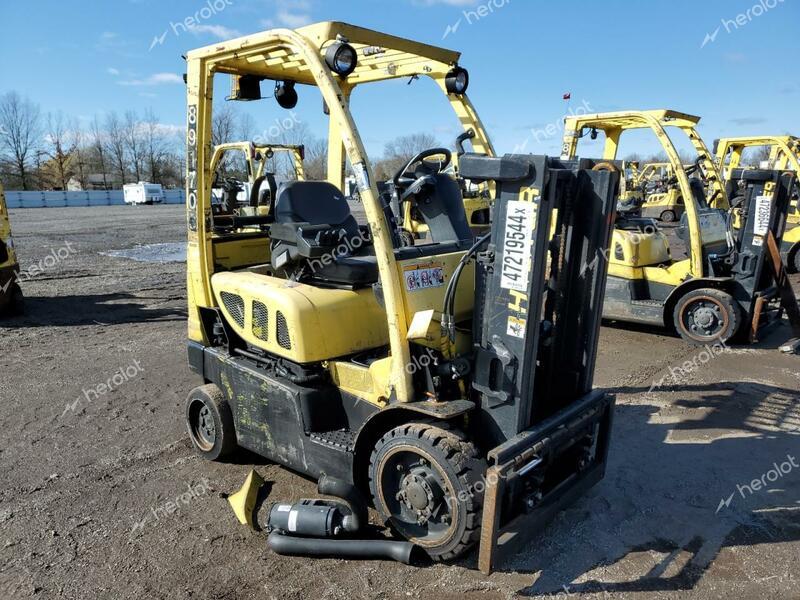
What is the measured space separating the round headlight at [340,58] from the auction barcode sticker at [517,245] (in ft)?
3.66

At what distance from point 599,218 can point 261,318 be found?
7.31ft

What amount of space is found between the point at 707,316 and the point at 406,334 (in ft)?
20.1

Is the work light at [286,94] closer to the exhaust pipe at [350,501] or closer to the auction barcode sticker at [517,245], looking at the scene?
the auction barcode sticker at [517,245]

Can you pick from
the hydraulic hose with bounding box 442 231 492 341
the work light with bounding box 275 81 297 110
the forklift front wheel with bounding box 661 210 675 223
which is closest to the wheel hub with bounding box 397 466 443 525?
the hydraulic hose with bounding box 442 231 492 341

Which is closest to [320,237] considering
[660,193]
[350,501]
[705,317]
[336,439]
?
[336,439]

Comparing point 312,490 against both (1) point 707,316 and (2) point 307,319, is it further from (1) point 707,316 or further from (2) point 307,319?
(1) point 707,316

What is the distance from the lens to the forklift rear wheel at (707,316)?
24.9ft

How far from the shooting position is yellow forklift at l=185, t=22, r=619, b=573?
304 centimetres

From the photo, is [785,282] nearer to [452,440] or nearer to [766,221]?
[766,221]

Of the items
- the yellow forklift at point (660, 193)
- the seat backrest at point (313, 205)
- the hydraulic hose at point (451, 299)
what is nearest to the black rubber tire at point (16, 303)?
the seat backrest at point (313, 205)

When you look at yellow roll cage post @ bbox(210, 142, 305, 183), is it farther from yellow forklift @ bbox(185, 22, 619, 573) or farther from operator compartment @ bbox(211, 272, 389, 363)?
operator compartment @ bbox(211, 272, 389, 363)

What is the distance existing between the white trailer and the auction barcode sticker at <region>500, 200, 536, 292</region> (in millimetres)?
50467

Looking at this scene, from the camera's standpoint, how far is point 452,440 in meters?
3.06

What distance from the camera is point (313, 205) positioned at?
436 cm
